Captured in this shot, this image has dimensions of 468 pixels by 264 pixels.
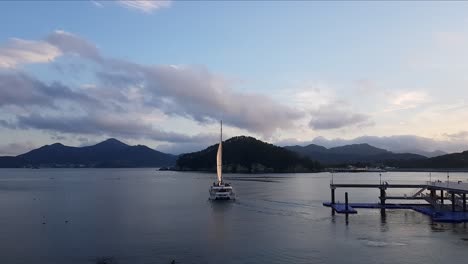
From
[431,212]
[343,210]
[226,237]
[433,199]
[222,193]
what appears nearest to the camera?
[226,237]

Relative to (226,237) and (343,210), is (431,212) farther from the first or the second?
(226,237)

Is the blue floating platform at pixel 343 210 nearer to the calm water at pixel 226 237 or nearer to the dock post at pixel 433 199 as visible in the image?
the calm water at pixel 226 237

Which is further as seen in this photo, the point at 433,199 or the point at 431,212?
the point at 433,199

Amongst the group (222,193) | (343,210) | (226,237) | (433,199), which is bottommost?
(226,237)

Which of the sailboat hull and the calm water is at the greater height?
the sailboat hull

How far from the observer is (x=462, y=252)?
→ 124 feet

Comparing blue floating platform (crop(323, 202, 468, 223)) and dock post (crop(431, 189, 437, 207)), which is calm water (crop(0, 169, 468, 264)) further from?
dock post (crop(431, 189, 437, 207))

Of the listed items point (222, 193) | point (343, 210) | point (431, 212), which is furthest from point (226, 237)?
point (222, 193)

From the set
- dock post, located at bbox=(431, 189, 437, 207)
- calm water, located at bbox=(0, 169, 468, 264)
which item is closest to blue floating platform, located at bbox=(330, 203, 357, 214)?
calm water, located at bbox=(0, 169, 468, 264)

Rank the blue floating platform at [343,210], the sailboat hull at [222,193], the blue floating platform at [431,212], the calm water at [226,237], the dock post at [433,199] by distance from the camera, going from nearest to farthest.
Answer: the calm water at [226,237] < the blue floating platform at [431,212] < the blue floating platform at [343,210] < the dock post at [433,199] < the sailboat hull at [222,193]

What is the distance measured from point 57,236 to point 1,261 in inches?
468

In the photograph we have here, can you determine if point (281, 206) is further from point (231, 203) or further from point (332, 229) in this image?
point (332, 229)

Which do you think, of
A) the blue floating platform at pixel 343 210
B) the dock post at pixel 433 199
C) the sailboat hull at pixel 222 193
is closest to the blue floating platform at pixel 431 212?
the blue floating platform at pixel 343 210

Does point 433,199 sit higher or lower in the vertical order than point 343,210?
higher
